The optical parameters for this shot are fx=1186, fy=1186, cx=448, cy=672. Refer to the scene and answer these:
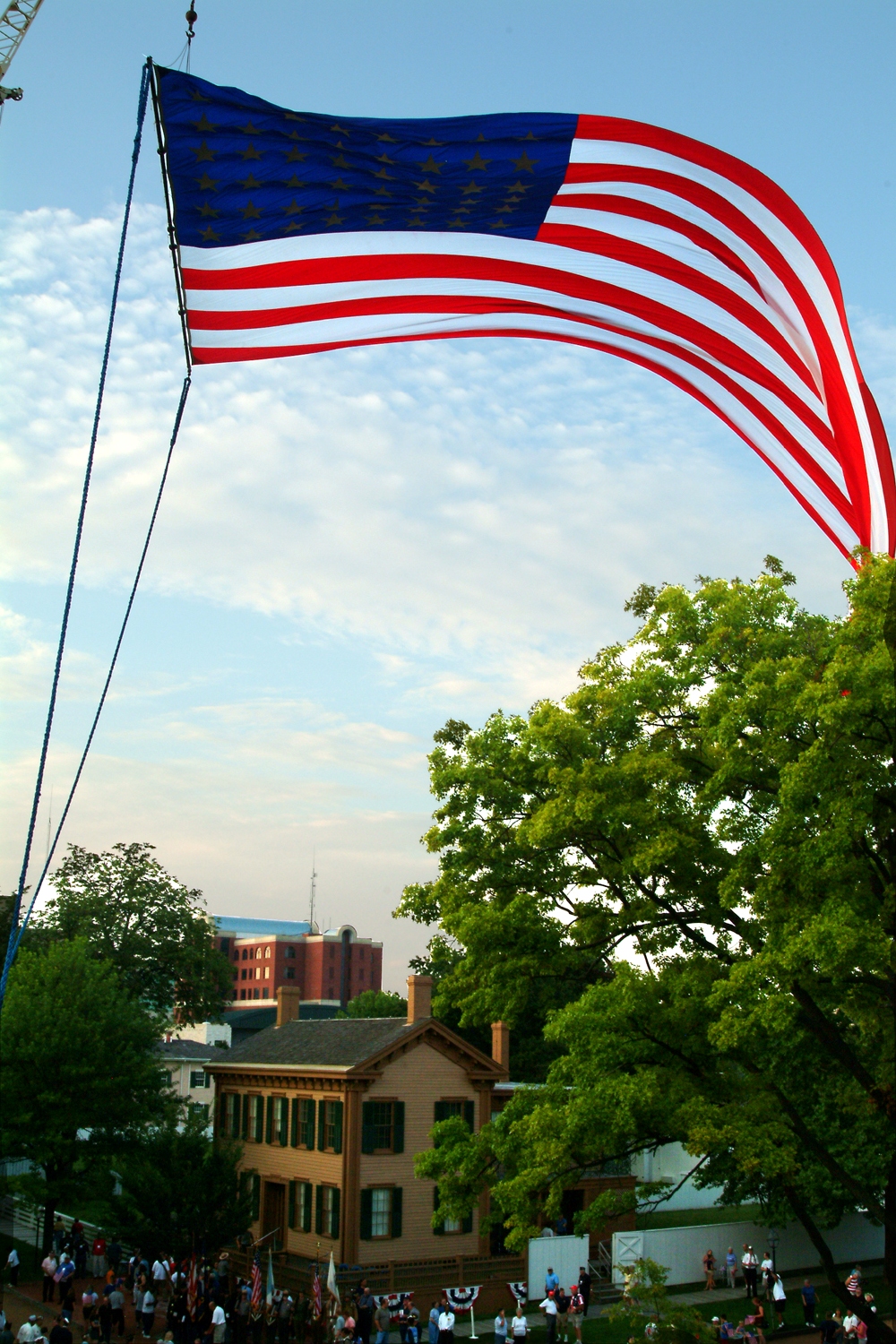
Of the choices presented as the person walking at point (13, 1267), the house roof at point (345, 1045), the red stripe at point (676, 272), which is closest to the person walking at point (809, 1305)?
the house roof at point (345, 1045)

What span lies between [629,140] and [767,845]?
9230 millimetres

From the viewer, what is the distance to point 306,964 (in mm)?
153750

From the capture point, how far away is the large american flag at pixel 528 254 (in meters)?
12.1

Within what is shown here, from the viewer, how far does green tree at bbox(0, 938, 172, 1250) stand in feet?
120

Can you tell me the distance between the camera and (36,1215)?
4241 cm

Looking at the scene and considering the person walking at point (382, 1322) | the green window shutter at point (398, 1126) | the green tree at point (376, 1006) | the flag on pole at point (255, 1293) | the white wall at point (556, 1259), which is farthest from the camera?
the green tree at point (376, 1006)

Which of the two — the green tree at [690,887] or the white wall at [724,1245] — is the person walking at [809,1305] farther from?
the green tree at [690,887]

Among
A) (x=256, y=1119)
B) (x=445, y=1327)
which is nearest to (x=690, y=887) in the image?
(x=445, y=1327)

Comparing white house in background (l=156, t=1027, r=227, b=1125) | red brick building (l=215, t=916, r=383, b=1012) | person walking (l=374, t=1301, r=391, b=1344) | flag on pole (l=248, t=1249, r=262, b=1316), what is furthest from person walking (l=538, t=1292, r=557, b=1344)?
red brick building (l=215, t=916, r=383, b=1012)

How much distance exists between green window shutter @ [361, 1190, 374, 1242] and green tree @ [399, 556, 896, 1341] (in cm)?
1761

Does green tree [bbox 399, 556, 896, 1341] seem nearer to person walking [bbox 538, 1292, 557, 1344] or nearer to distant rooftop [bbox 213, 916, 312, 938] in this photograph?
person walking [bbox 538, 1292, 557, 1344]

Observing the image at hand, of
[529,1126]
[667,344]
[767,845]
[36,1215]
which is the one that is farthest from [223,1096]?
[667,344]

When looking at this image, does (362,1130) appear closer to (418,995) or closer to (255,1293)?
(418,995)

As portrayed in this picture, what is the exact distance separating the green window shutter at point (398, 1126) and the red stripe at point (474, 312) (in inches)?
1111
